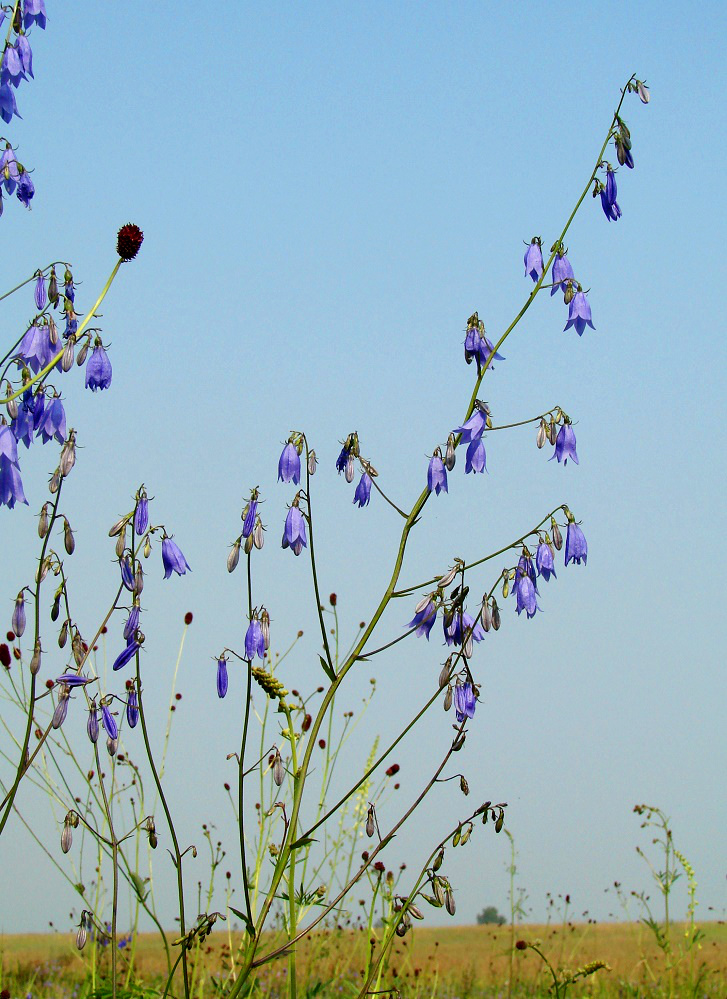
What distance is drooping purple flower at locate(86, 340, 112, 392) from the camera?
4.06 m

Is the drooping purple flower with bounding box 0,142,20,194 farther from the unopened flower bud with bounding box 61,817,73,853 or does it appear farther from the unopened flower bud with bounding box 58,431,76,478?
the unopened flower bud with bounding box 61,817,73,853

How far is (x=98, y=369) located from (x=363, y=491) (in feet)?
3.61

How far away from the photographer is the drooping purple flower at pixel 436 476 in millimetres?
3799

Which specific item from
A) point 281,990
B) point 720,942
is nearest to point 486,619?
point 281,990

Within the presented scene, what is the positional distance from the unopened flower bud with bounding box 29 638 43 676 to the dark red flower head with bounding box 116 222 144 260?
4.98ft

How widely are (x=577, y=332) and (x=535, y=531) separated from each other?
2.73 ft

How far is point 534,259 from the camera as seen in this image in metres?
4.31

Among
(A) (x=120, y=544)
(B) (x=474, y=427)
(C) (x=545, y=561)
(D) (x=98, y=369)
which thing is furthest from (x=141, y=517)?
(C) (x=545, y=561)

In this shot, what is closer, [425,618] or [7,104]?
[425,618]

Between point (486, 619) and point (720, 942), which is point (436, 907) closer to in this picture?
point (486, 619)

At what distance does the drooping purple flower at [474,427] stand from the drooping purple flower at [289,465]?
58 cm

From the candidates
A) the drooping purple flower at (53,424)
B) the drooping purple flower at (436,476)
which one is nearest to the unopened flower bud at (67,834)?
the drooping purple flower at (53,424)

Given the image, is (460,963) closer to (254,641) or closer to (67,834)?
(67,834)

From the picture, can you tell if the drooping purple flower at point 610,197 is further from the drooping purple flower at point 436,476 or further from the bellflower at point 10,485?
the bellflower at point 10,485
